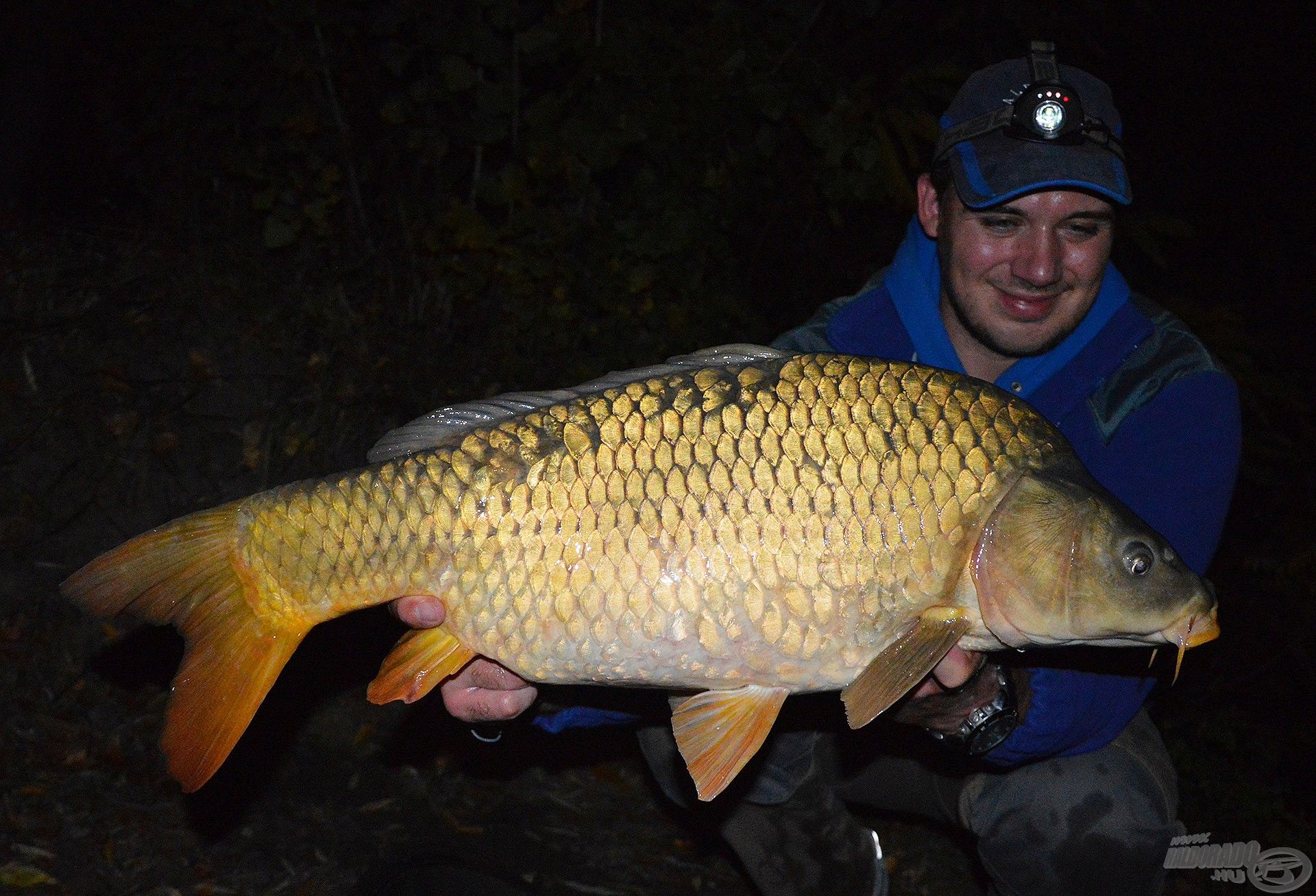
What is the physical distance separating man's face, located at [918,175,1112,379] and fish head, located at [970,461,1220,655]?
2.26 ft

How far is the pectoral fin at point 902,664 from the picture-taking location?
1.37m

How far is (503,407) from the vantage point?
1.54m

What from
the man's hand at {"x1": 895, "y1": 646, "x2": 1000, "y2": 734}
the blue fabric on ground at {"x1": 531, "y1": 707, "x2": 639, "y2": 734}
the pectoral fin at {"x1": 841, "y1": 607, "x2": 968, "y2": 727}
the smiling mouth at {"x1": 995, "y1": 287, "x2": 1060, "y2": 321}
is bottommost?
the blue fabric on ground at {"x1": 531, "y1": 707, "x2": 639, "y2": 734}

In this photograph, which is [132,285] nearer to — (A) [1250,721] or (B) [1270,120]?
(A) [1250,721]

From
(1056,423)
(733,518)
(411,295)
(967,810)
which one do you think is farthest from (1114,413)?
(411,295)

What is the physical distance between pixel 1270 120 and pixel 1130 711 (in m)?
4.32

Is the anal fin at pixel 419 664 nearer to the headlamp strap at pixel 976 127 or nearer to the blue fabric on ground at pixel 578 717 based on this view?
the blue fabric on ground at pixel 578 717

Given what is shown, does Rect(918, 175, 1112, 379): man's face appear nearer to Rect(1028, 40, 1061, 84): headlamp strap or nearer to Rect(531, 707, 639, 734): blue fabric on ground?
Rect(1028, 40, 1061, 84): headlamp strap

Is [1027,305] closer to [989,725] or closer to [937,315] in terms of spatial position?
[937,315]

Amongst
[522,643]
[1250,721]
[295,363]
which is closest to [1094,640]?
[522,643]

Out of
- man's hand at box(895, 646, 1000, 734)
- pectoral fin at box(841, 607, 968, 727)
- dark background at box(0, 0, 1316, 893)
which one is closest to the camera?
pectoral fin at box(841, 607, 968, 727)

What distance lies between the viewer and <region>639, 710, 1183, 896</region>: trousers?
1.91 metres

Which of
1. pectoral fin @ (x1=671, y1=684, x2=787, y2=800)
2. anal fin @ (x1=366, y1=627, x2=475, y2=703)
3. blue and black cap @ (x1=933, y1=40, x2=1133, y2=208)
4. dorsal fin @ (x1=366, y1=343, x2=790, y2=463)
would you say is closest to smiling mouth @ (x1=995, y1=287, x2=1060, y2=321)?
blue and black cap @ (x1=933, y1=40, x2=1133, y2=208)

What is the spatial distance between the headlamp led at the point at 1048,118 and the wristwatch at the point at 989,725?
3.19 feet
